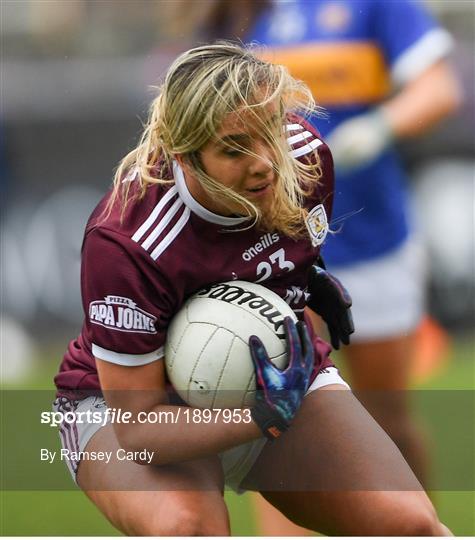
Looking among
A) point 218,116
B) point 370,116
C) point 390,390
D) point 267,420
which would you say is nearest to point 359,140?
point 370,116

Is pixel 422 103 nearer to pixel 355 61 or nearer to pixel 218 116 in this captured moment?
pixel 355 61

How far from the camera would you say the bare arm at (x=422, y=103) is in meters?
5.05

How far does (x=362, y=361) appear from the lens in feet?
16.5

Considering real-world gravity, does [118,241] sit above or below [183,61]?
below

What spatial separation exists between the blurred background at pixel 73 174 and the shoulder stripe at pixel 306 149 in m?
5.41

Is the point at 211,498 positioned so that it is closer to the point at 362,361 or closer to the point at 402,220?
the point at 362,361

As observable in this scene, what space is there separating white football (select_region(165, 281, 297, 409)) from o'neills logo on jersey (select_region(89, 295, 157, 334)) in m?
0.11

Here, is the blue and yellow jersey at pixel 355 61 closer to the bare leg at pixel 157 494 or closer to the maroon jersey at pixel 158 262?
the maroon jersey at pixel 158 262

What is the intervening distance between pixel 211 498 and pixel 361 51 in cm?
247

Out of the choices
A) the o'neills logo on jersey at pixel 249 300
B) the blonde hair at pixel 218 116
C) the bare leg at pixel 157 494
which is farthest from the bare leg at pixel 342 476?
the blonde hair at pixel 218 116

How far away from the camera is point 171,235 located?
10.6ft

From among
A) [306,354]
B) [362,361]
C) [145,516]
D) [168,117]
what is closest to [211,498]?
[145,516]

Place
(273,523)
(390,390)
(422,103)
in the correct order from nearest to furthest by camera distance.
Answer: (273,523)
(390,390)
(422,103)

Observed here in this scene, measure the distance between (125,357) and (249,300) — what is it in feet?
1.22
